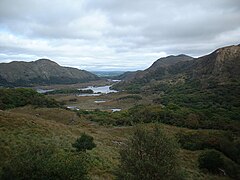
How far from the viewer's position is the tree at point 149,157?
16.5 m

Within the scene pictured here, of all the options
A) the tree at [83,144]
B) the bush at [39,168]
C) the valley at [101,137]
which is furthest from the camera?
the tree at [83,144]

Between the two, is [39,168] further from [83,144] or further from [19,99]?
[19,99]

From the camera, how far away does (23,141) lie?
26828 millimetres

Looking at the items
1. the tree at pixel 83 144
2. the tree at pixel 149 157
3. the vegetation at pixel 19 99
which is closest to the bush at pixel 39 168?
the tree at pixel 149 157

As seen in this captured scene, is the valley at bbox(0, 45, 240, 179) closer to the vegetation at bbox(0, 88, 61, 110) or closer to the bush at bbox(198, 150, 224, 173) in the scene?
the vegetation at bbox(0, 88, 61, 110)

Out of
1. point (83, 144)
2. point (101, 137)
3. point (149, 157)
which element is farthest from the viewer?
point (101, 137)

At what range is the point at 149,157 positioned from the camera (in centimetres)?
1750

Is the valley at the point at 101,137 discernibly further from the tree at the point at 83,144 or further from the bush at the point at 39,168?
the tree at the point at 83,144

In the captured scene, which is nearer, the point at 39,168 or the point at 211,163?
the point at 39,168

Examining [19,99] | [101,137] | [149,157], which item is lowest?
[101,137]

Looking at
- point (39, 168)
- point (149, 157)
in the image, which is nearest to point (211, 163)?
point (149, 157)

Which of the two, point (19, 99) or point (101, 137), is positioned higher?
point (19, 99)

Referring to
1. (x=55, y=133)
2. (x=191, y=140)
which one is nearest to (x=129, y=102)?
(x=191, y=140)

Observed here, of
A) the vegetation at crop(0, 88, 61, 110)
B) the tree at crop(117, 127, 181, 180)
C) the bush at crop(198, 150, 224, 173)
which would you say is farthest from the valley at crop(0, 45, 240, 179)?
the tree at crop(117, 127, 181, 180)
